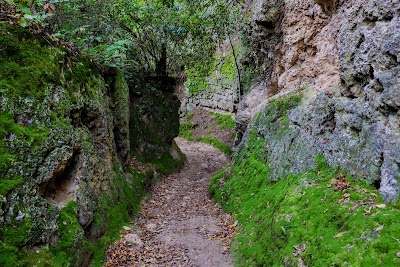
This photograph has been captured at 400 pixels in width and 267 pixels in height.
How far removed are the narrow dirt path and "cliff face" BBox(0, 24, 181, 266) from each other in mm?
578

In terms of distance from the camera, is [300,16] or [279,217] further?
[300,16]

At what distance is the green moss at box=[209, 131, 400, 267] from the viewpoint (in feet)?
14.6

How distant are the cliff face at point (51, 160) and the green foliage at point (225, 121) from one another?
16121mm

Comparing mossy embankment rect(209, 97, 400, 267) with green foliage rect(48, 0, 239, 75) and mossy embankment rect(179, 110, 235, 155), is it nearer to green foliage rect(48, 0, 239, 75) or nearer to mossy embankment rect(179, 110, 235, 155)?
green foliage rect(48, 0, 239, 75)

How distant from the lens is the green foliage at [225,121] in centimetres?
2433

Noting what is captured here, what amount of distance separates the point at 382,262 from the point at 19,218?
5.50m

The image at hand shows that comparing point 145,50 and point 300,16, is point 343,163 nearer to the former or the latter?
point 300,16

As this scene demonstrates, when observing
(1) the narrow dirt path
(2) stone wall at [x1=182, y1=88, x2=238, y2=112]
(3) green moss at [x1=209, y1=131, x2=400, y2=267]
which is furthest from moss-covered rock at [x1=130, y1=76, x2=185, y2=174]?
(2) stone wall at [x1=182, y1=88, x2=238, y2=112]

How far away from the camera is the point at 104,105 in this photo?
937 centimetres

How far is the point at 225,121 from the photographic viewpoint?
25.6 m

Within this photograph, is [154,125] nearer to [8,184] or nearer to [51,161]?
[51,161]

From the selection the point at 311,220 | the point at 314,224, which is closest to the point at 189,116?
the point at 311,220

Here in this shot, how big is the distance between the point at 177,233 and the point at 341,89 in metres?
5.73

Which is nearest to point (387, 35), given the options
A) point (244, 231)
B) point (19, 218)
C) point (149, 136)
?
point (244, 231)
